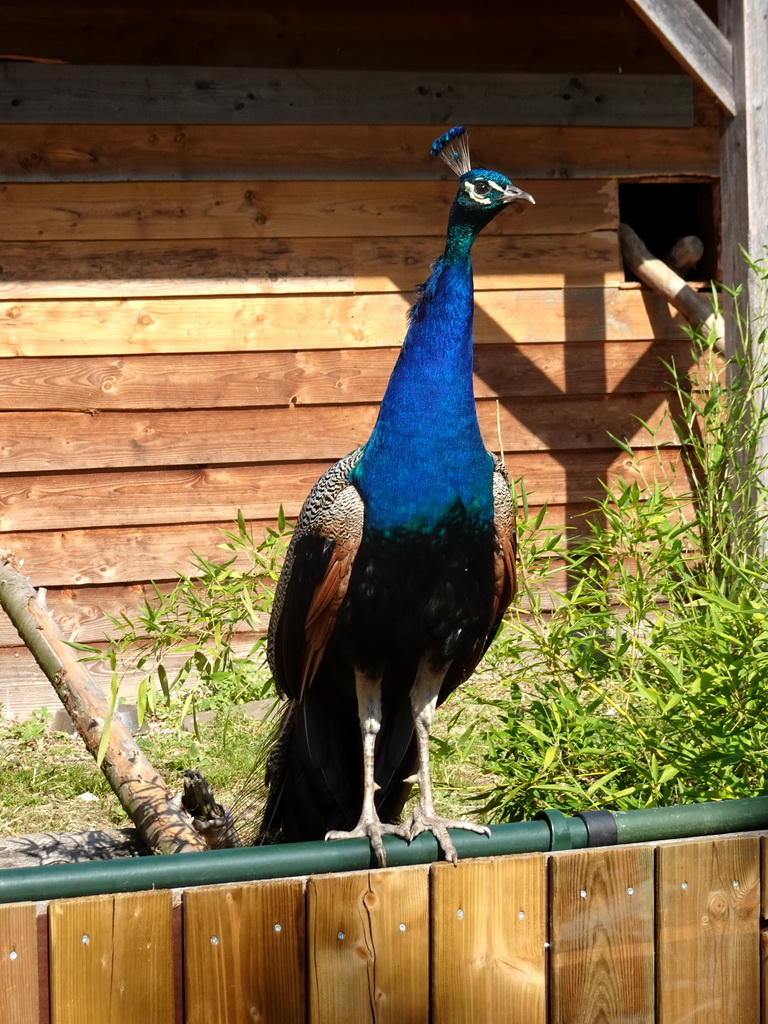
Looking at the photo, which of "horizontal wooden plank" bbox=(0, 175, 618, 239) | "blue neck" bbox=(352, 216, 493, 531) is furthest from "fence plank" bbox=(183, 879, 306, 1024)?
"horizontal wooden plank" bbox=(0, 175, 618, 239)

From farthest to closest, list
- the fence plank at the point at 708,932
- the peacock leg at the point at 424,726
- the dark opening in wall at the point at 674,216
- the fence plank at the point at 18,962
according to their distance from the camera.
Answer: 1. the dark opening in wall at the point at 674,216
2. the peacock leg at the point at 424,726
3. the fence plank at the point at 708,932
4. the fence plank at the point at 18,962

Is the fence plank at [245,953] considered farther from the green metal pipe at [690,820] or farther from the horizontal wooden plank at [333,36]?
the horizontal wooden plank at [333,36]

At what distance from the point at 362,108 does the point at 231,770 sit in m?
2.74

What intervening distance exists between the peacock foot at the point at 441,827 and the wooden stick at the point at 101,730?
28.2 inches

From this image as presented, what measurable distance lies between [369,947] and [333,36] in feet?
13.5

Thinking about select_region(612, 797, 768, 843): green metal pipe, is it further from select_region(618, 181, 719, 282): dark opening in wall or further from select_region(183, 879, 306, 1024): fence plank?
select_region(618, 181, 719, 282): dark opening in wall

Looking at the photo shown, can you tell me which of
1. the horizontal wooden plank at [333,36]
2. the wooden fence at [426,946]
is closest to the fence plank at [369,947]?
the wooden fence at [426,946]

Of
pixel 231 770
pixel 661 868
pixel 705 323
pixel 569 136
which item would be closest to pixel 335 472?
pixel 661 868

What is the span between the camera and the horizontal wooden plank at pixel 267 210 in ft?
15.0

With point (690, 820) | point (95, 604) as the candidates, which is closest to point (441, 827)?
point (690, 820)

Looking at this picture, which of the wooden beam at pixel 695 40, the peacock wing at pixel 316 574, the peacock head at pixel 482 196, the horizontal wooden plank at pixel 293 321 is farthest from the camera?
the horizontal wooden plank at pixel 293 321

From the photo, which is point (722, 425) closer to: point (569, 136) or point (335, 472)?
point (335, 472)

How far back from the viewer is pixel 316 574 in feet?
7.54

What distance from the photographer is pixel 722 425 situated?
113 inches
